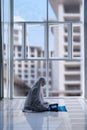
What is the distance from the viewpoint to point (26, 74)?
9.11 meters

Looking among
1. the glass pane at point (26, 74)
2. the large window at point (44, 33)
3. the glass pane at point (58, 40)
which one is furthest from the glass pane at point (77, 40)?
the glass pane at point (26, 74)

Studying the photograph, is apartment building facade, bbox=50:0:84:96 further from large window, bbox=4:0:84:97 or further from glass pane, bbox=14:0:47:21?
glass pane, bbox=14:0:47:21

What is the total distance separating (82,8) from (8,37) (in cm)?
218

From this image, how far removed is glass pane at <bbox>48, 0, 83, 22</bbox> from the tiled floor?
2.85 metres

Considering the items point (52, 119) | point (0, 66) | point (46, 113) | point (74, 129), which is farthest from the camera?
point (0, 66)

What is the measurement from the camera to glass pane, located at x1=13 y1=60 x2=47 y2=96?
8.78m

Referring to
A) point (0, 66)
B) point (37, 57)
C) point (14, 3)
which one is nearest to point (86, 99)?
point (37, 57)

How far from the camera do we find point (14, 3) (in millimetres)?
7988

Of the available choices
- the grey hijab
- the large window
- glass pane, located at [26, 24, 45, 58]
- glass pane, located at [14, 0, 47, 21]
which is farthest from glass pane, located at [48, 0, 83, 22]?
the grey hijab

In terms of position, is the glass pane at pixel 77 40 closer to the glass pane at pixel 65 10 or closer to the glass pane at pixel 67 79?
the glass pane at pixel 65 10

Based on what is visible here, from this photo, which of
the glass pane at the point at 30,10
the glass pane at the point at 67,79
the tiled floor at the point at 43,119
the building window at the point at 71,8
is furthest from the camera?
the glass pane at the point at 67,79

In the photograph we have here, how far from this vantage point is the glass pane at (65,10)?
8151 millimetres

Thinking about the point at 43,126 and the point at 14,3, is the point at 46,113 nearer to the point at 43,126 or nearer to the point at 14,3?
the point at 43,126

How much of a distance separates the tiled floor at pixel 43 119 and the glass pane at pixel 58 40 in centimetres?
238
